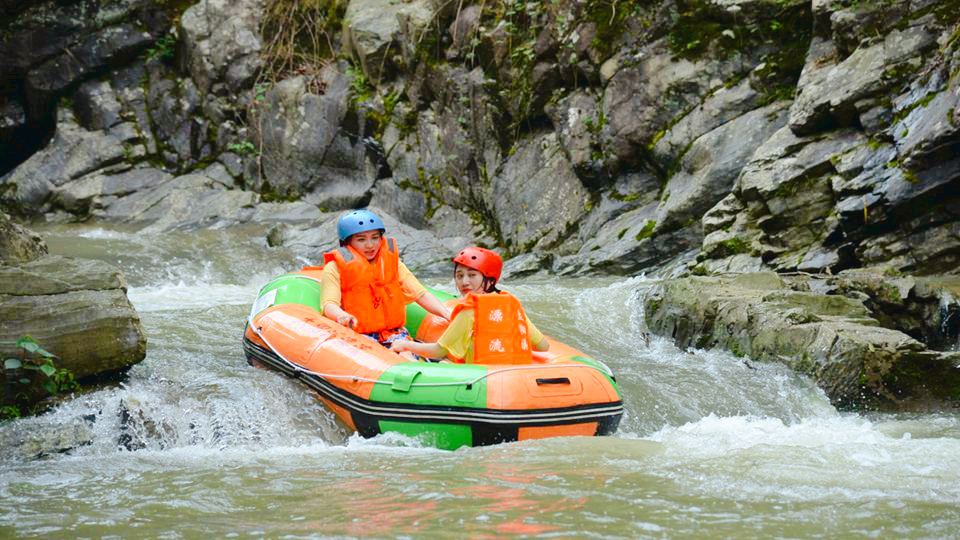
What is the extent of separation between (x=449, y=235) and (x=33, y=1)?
876 centimetres

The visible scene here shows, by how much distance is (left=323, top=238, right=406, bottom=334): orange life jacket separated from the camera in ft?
20.7

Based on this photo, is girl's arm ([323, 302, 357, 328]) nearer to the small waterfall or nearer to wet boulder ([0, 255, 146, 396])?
wet boulder ([0, 255, 146, 396])

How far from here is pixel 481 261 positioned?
538cm

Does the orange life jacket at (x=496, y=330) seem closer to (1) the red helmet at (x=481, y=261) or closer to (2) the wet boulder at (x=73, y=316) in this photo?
(1) the red helmet at (x=481, y=261)

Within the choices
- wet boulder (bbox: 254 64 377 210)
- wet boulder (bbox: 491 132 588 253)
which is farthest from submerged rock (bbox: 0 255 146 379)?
wet boulder (bbox: 254 64 377 210)

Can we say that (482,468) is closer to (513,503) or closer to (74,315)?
(513,503)

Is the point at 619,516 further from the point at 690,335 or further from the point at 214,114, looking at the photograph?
the point at 214,114

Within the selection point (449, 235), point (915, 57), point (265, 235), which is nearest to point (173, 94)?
point (265, 235)

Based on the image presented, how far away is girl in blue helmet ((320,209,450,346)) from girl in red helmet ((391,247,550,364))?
98 cm

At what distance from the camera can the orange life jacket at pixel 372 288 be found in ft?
20.7

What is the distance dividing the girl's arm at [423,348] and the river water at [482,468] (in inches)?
25.0

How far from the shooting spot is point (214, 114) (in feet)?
52.9

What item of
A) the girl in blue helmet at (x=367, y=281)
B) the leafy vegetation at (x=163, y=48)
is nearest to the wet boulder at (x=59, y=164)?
the leafy vegetation at (x=163, y=48)

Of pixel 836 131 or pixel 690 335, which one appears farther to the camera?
pixel 836 131
